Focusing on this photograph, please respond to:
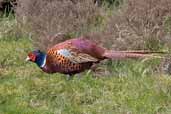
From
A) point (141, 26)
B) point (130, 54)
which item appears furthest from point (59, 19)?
point (130, 54)

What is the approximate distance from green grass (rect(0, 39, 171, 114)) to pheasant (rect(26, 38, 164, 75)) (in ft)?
0.46

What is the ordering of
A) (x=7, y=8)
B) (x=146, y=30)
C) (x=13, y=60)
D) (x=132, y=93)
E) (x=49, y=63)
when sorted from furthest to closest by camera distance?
1. (x=7, y=8)
2. (x=13, y=60)
3. (x=146, y=30)
4. (x=49, y=63)
5. (x=132, y=93)

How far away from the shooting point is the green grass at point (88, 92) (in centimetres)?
602

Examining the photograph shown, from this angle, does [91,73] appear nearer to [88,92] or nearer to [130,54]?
[130,54]

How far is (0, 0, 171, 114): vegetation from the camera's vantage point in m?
6.13

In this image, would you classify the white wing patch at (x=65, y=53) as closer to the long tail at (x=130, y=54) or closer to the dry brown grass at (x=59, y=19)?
the long tail at (x=130, y=54)

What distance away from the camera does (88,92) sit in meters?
6.50

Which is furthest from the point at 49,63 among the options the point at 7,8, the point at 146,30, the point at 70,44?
the point at 7,8

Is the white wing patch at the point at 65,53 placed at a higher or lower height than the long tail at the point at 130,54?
higher

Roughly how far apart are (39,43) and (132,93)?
2165mm

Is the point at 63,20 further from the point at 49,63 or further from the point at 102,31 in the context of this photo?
the point at 49,63

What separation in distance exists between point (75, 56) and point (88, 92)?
1.81 ft

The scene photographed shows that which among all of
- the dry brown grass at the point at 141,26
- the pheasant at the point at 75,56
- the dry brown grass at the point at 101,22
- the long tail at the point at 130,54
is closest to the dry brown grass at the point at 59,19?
the dry brown grass at the point at 101,22

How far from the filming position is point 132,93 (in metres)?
6.25
